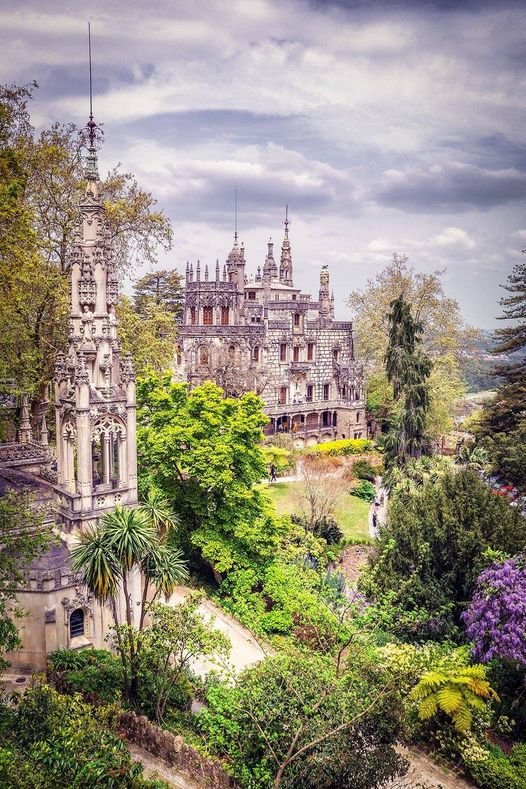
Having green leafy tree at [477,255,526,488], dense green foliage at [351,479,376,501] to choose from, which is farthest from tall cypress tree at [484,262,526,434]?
dense green foliage at [351,479,376,501]

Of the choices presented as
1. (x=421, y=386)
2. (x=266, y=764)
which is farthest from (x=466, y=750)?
(x=421, y=386)

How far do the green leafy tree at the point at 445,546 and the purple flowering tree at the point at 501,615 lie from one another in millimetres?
1628

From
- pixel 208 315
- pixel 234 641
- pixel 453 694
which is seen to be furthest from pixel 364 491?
pixel 453 694

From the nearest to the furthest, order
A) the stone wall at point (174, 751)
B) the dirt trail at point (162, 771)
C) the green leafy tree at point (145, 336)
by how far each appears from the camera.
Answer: the stone wall at point (174, 751)
the dirt trail at point (162, 771)
the green leafy tree at point (145, 336)

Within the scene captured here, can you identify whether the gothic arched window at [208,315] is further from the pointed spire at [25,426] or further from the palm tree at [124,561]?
the palm tree at [124,561]

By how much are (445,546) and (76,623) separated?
11882 millimetres

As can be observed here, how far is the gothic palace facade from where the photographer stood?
160 ft

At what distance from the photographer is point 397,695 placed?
1376 cm

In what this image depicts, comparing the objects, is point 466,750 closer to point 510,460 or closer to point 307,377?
point 510,460

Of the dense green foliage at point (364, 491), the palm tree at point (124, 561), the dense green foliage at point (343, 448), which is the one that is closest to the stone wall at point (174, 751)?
the palm tree at point (124, 561)

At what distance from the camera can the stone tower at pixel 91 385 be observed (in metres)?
17.6

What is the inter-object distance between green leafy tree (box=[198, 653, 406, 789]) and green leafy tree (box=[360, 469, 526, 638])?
559 cm

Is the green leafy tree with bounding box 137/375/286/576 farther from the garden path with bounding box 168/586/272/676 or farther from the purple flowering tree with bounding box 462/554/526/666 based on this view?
the purple flowering tree with bounding box 462/554/526/666

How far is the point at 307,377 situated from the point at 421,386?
2257cm
